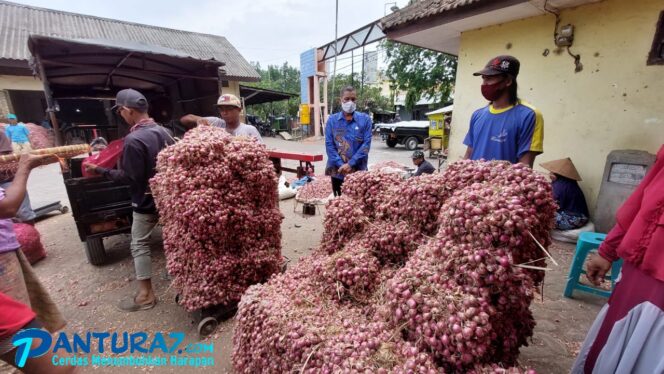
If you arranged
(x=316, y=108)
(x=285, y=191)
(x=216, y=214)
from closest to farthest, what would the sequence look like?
1. (x=216, y=214)
2. (x=285, y=191)
3. (x=316, y=108)

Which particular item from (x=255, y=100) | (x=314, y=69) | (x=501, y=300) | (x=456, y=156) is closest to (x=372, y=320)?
(x=501, y=300)

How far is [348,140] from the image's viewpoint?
4270mm

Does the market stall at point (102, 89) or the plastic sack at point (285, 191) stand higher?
the market stall at point (102, 89)

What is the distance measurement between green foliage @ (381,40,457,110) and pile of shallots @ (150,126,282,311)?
1403 centimetres

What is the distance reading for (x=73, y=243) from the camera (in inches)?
188

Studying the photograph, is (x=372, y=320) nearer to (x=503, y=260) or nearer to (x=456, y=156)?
(x=503, y=260)

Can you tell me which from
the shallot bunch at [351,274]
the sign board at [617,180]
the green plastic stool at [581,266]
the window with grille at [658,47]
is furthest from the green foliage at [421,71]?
the shallot bunch at [351,274]

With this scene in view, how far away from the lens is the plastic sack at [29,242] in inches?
156

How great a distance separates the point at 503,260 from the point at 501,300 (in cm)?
16

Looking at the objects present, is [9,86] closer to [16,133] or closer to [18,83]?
[18,83]

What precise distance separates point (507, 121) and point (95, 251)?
16.6 ft

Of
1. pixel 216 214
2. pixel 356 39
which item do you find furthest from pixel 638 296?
pixel 356 39

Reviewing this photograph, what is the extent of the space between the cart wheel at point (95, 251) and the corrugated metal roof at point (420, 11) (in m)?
6.45

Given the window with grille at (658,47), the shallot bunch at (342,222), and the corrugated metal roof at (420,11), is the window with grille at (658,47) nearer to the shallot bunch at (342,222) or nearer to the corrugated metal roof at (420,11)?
the corrugated metal roof at (420,11)
